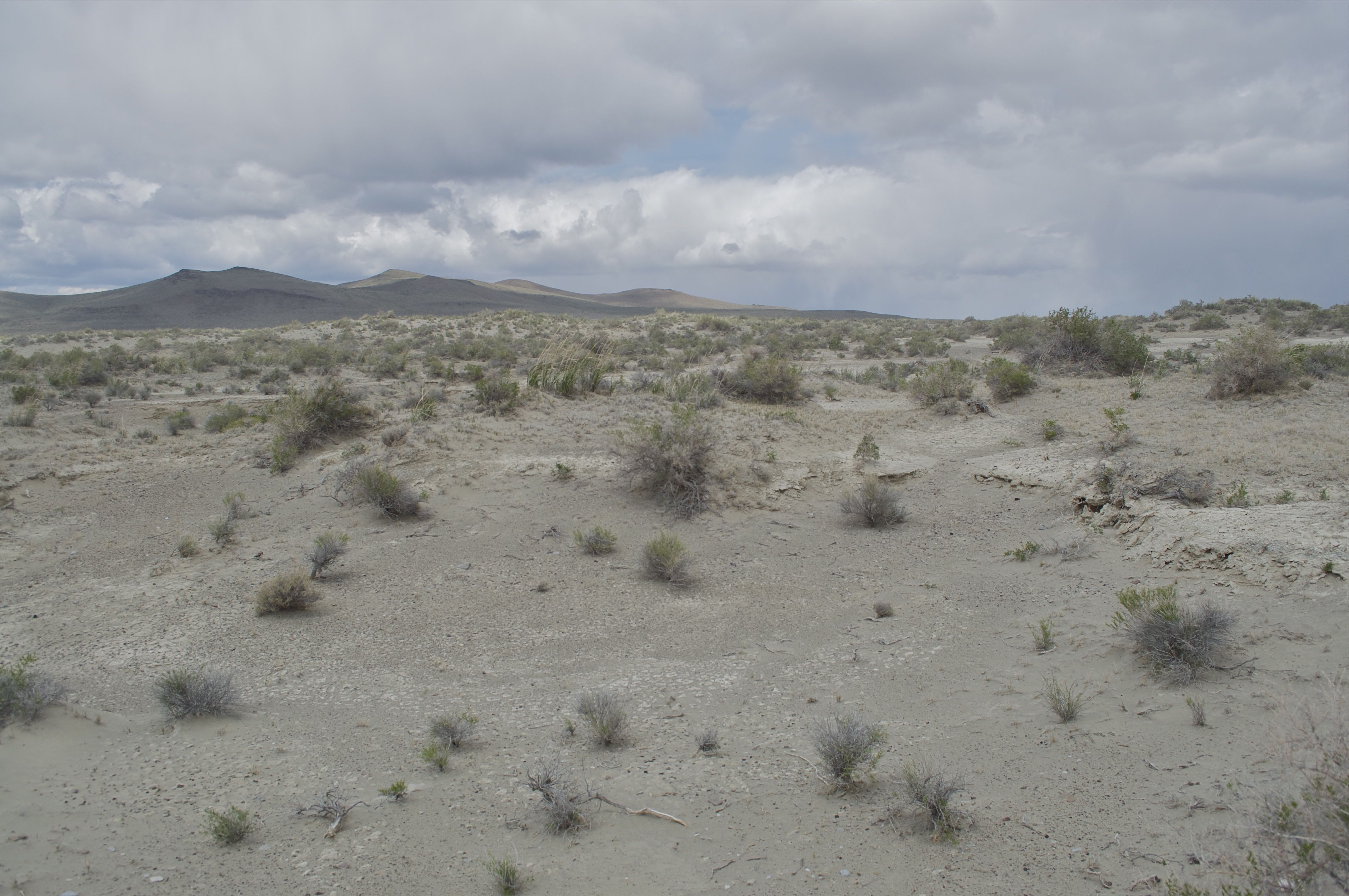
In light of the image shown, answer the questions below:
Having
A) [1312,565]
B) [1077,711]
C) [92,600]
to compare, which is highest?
[1312,565]

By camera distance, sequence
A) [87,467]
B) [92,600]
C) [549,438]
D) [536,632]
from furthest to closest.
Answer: [549,438] → [87,467] → [92,600] → [536,632]

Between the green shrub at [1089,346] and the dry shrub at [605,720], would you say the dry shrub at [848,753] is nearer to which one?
the dry shrub at [605,720]

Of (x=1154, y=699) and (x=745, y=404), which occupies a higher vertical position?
(x=745, y=404)

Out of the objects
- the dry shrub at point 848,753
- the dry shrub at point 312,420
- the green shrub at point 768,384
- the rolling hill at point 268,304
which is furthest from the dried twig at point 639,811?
the rolling hill at point 268,304

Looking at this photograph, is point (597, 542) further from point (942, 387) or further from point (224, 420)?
point (224, 420)

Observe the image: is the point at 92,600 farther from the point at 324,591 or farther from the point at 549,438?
the point at 549,438

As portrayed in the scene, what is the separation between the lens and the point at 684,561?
30.5ft

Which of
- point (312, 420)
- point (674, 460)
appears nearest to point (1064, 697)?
point (674, 460)

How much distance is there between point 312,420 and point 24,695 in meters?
9.65

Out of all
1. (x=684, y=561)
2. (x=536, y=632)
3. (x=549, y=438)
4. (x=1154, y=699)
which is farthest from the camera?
(x=549, y=438)

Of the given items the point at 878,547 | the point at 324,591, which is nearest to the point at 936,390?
the point at 878,547

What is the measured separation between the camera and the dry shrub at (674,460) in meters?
11.4

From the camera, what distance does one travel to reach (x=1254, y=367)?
14492mm

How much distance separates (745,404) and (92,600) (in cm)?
1294
